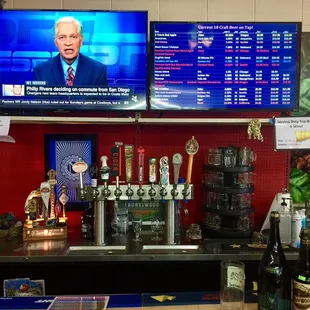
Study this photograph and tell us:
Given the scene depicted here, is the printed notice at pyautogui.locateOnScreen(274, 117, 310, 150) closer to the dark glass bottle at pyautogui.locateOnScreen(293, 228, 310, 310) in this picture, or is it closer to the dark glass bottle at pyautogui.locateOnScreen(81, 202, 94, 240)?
the dark glass bottle at pyautogui.locateOnScreen(293, 228, 310, 310)

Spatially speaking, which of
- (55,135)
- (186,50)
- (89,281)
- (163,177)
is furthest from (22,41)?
(89,281)

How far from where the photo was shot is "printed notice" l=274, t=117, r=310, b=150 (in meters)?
2.27

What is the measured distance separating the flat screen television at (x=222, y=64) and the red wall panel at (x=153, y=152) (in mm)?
360

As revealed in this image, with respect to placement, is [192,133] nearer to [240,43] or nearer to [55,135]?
[240,43]

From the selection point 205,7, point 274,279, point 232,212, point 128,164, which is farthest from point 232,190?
point 205,7

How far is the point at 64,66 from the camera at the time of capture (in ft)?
7.20

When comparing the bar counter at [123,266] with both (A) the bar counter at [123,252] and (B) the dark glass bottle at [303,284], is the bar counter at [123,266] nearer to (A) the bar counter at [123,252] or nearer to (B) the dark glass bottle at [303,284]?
(A) the bar counter at [123,252]

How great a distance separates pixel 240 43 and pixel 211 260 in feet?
4.26

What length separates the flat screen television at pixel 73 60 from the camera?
2.17 metres

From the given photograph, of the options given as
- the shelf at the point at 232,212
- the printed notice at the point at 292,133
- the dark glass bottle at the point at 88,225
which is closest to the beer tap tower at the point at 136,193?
the dark glass bottle at the point at 88,225

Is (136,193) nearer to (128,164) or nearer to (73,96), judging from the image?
(128,164)

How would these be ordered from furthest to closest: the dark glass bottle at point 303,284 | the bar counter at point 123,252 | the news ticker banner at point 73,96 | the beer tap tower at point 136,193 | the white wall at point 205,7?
the white wall at point 205,7 → the news ticker banner at point 73,96 → the beer tap tower at point 136,193 → the bar counter at point 123,252 → the dark glass bottle at point 303,284

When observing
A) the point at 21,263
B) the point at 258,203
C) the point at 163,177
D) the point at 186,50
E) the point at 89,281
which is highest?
the point at 186,50

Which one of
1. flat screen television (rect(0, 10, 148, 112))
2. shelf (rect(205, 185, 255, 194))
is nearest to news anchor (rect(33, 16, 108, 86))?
flat screen television (rect(0, 10, 148, 112))
